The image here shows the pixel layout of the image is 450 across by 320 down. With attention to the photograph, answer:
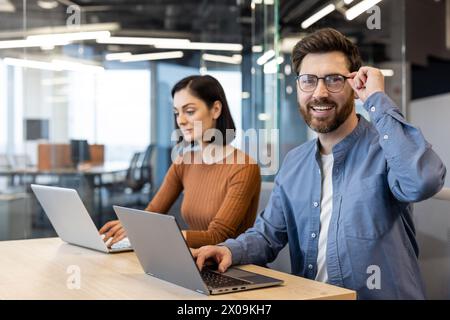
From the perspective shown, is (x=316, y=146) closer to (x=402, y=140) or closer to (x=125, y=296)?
(x=402, y=140)

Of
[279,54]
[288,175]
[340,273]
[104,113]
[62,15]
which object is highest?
[62,15]

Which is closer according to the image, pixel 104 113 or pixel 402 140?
pixel 402 140

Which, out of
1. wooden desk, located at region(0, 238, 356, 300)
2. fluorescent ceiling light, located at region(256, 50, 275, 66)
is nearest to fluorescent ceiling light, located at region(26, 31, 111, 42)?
fluorescent ceiling light, located at region(256, 50, 275, 66)

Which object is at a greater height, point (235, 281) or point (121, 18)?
point (121, 18)

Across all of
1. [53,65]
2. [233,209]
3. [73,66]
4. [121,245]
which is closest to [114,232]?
[121,245]

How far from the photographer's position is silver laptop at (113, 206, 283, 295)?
52.1 inches

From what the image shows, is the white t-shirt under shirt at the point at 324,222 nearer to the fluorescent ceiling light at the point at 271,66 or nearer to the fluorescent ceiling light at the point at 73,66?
the fluorescent ceiling light at the point at 271,66

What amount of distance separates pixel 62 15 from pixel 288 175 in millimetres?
3483

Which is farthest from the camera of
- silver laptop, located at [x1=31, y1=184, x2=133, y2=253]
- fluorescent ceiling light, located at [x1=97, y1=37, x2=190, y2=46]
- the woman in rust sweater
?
fluorescent ceiling light, located at [x1=97, y1=37, x2=190, y2=46]

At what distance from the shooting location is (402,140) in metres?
1.49

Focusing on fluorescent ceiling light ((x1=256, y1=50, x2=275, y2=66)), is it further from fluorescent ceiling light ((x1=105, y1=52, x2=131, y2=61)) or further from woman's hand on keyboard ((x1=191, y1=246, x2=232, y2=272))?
woman's hand on keyboard ((x1=191, y1=246, x2=232, y2=272))

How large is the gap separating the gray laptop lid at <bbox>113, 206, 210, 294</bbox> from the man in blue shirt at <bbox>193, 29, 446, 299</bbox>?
13cm
